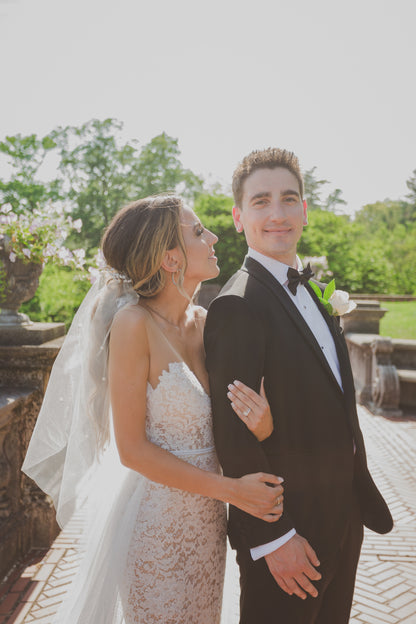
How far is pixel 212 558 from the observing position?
2.07 meters

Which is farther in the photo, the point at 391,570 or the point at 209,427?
the point at 391,570

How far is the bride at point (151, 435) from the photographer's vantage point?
1878mm

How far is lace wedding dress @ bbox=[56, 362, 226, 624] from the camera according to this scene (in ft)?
6.43

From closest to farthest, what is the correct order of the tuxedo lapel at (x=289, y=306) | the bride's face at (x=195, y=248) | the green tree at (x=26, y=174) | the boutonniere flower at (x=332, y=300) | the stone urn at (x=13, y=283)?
the tuxedo lapel at (x=289, y=306)
the bride's face at (x=195, y=248)
the boutonniere flower at (x=332, y=300)
the stone urn at (x=13, y=283)
the green tree at (x=26, y=174)

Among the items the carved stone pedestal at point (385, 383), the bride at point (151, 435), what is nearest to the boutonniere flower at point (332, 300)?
the bride at point (151, 435)

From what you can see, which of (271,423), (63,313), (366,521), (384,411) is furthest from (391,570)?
(63,313)

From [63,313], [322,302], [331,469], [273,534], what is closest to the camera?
[273,534]

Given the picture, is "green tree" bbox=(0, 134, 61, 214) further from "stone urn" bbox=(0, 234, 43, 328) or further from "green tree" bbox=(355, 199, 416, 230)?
"green tree" bbox=(355, 199, 416, 230)

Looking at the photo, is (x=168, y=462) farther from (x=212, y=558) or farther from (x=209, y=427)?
(x=212, y=558)

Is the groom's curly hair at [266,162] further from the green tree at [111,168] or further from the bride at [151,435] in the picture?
the green tree at [111,168]

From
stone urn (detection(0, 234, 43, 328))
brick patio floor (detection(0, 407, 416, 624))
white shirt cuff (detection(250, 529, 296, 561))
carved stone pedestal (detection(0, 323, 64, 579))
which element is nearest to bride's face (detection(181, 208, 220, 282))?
white shirt cuff (detection(250, 529, 296, 561))

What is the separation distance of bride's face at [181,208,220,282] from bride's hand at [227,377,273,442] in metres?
0.58

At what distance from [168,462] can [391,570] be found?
2.91 metres

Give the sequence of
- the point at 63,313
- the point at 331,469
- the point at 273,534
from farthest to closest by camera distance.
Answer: the point at 63,313 → the point at 331,469 → the point at 273,534
